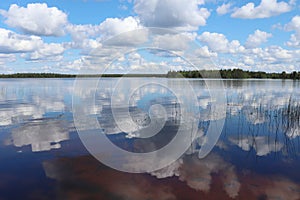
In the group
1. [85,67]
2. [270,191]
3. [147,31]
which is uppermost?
[147,31]

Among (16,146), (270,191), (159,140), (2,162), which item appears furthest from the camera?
(159,140)

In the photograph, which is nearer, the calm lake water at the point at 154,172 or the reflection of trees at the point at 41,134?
the calm lake water at the point at 154,172

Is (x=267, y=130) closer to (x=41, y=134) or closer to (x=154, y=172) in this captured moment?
(x=154, y=172)

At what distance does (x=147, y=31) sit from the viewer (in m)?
8.02

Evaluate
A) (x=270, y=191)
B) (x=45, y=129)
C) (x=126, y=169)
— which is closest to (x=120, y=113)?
(x=45, y=129)

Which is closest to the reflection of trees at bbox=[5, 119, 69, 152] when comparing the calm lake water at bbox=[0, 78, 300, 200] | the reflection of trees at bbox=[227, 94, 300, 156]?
the calm lake water at bbox=[0, 78, 300, 200]

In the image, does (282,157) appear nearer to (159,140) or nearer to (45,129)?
(159,140)

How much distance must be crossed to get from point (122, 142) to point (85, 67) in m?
3.75

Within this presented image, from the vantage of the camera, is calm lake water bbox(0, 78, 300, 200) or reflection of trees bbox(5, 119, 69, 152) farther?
reflection of trees bbox(5, 119, 69, 152)

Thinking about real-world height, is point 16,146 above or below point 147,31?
below

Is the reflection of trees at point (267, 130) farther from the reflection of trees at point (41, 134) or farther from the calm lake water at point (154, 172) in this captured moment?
the reflection of trees at point (41, 134)

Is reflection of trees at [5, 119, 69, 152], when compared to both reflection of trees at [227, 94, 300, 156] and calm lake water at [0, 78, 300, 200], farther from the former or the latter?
reflection of trees at [227, 94, 300, 156]

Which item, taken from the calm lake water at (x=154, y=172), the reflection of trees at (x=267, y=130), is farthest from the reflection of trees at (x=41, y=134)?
the reflection of trees at (x=267, y=130)

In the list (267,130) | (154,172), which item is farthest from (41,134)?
(267,130)
